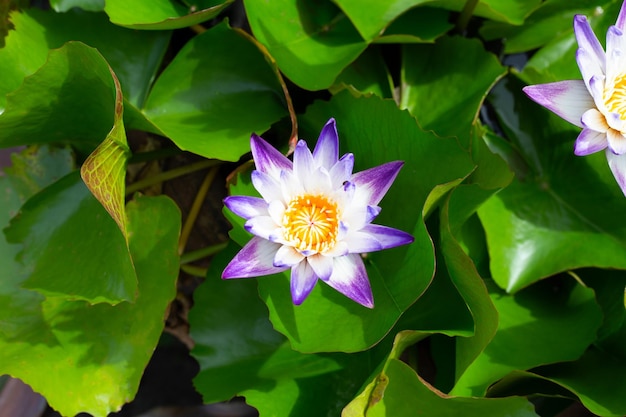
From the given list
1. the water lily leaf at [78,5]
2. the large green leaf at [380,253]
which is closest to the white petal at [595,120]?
the large green leaf at [380,253]

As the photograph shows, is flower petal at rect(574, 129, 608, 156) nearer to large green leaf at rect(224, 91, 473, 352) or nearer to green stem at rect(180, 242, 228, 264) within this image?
large green leaf at rect(224, 91, 473, 352)

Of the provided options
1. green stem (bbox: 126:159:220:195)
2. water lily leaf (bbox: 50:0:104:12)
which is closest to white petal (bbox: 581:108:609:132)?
green stem (bbox: 126:159:220:195)

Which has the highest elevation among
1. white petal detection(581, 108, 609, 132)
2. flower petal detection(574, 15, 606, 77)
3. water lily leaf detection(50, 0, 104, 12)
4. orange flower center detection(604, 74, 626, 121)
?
flower petal detection(574, 15, 606, 77)

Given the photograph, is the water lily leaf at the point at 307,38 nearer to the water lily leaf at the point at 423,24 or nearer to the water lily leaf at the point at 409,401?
the water lily leaf at the point at 423,24

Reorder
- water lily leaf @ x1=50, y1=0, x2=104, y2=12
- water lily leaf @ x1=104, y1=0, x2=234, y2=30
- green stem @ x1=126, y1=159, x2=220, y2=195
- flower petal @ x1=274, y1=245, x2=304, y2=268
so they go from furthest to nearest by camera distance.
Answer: green stem @ x1=126, y1=159, x2=220, y2=195 < water lily leaf @ x1=50, y1=0, x2=104, y2=12 < water lily leaf @ x1=104, y1=0, x2=234, y2=30 < flower petal @ x1=274, y1=245, x2=304, y2=268

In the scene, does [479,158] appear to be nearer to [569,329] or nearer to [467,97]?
[467,97]

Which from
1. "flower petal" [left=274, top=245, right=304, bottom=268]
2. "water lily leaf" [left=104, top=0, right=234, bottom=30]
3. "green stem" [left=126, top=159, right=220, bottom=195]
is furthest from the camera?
"green stem" [left=126, top=159, right=220, bottom=195]

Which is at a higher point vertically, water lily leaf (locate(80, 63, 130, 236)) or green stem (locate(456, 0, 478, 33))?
green stem (locate(456, 0, 478, 33))

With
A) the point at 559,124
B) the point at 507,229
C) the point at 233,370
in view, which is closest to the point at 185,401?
the point at 233,370
